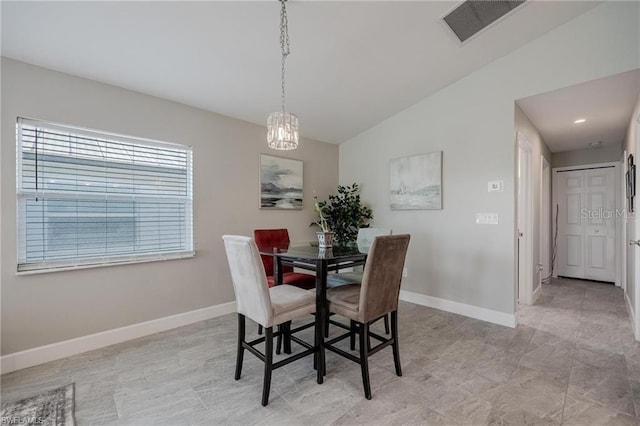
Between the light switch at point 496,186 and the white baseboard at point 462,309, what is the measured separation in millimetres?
1312

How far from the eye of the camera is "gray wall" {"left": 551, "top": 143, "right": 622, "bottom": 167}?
4.70 m

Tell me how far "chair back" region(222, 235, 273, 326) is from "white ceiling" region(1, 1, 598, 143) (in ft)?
5.24

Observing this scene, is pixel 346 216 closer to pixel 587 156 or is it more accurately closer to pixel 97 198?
pixel 97 198

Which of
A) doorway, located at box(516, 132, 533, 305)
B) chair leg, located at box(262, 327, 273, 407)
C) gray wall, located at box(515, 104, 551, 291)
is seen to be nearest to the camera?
chair leg, located at box(262, 327, 273, 407)

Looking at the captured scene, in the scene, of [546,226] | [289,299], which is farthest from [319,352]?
[546,226]

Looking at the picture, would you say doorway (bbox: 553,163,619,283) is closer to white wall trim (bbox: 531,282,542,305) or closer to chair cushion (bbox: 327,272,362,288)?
white wall trim (bbox: 531,282,542,305)

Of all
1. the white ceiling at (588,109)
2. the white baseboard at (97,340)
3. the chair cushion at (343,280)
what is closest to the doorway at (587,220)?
the white ceiling at (588,109)

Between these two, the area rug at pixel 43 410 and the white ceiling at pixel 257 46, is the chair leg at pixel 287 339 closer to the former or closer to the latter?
the area rug at pixel 43 410

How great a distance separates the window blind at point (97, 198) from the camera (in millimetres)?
2320

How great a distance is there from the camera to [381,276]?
78.0 inches

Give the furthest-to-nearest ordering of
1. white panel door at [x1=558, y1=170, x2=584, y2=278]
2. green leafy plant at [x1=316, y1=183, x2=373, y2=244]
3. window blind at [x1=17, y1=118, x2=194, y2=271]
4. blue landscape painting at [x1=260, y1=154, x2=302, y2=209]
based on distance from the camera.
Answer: white panel door at [x1=558, y1=170, x2=584, y2=278] → green leafy plant at [x1=316, y1=183, x2=373, y2=244] → blue landscape painting at [x1=260, y1=154, x2=302, y2=209] → window blind at [x1=17, y1=118, x2=194, y2=271]

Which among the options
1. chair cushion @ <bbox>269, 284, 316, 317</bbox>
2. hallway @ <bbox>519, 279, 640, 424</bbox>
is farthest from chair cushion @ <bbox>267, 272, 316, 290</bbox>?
hallway @ <bbox>519, 279, 640, 424</bbox>

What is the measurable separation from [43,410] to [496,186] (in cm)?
409

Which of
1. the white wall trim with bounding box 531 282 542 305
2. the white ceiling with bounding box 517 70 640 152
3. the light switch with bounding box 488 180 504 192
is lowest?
the white wall trim with bounding box 531 282 542 305
